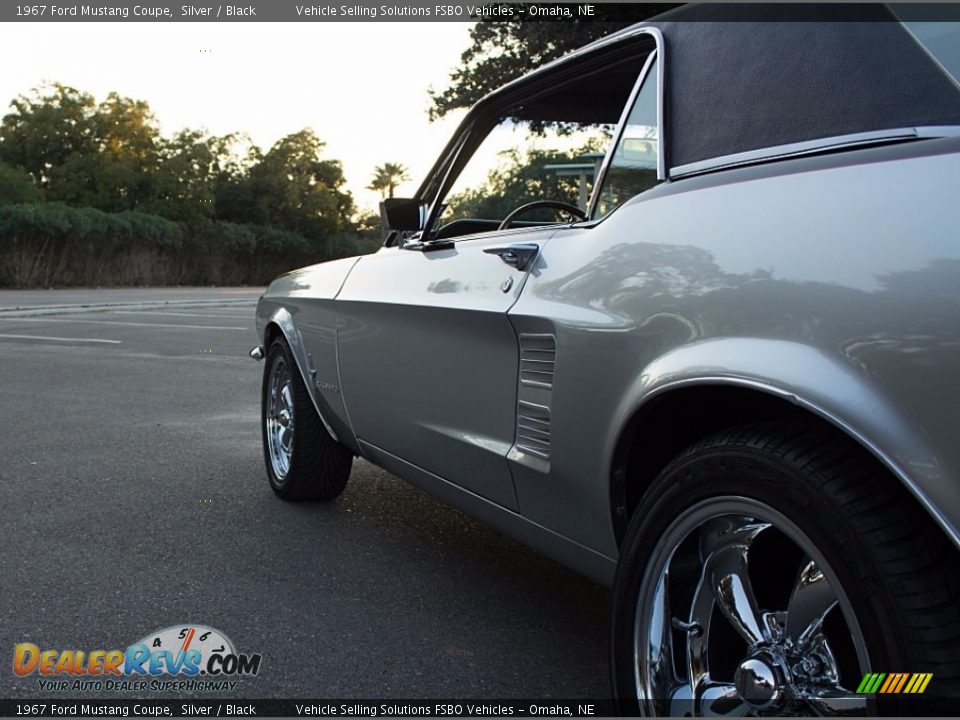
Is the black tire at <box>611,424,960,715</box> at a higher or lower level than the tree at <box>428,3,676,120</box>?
lower

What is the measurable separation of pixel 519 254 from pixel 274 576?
5.10 feet

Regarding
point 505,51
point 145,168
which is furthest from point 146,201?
point 505,51

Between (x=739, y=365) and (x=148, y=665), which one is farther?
(x=148, y=665)

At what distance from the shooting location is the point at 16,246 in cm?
2825

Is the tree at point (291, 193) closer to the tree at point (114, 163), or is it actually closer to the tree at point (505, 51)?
the tree at point (114, 163)

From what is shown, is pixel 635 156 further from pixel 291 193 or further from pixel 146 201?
pixel 291 193

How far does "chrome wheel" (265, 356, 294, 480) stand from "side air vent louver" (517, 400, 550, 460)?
6.75 feet

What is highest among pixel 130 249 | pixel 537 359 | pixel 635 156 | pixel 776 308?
pixel 635 156

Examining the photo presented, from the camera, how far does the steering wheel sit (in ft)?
9.67

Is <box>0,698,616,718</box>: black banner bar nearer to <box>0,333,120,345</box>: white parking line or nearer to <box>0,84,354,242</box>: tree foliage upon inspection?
<box>0,333,120,345</box>: white parking line

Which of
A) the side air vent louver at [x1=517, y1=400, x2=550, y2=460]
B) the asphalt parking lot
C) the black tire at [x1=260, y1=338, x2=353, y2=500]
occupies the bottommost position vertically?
the asphalt parking lot

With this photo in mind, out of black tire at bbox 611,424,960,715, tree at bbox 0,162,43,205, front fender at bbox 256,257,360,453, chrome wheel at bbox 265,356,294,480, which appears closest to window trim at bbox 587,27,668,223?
black tire at bbox 611,424,960,715

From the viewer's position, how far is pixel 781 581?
1.79 meters

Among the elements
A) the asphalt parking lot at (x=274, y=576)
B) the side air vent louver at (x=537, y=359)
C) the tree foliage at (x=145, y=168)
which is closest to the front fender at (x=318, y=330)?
the asphalt parking lot at (x=274, y=576)
